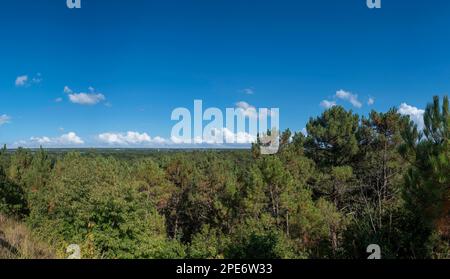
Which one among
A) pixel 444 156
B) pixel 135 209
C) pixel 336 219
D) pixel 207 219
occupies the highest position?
pixel 444 156

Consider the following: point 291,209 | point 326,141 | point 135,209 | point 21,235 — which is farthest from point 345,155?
point 21,235

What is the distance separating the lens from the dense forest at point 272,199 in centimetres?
649

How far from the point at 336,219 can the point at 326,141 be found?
22.7 ft

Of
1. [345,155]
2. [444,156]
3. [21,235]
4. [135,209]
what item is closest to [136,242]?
[135,209]

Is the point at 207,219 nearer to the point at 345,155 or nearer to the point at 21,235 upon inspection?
the point at 345,155

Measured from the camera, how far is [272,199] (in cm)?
1598

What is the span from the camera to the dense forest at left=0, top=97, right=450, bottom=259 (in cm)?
649
